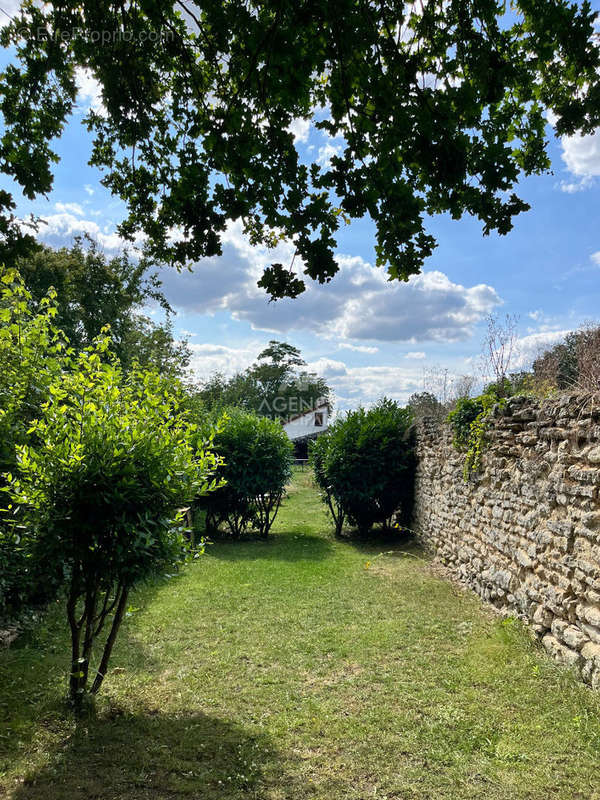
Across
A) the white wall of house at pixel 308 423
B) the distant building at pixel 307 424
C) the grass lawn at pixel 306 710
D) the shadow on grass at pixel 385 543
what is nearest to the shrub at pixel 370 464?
the shadow on grass at pixel 385 543

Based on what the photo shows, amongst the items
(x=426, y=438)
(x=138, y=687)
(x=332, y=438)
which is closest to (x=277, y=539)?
(x=332, y=438)

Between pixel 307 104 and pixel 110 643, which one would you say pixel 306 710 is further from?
pixel 307 104

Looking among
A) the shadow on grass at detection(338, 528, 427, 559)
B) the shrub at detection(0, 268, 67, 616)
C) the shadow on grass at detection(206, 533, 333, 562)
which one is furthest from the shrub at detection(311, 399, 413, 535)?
the shrub at detection(0, 268, 67, 616)

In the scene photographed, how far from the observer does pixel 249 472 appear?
34.0ft

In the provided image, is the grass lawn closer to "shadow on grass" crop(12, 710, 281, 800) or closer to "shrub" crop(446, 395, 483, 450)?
"shadow on grass" crop(12, 710, 281, 800)

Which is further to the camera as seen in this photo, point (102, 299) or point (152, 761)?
point (102, 299)

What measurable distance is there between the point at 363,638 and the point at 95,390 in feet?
11.6

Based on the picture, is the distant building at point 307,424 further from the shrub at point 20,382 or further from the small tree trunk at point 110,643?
the small tree trunk at point 110,643

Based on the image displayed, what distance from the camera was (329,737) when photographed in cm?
314

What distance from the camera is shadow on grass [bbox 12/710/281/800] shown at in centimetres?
257

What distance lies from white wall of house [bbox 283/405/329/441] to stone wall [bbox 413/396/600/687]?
90.5 feet

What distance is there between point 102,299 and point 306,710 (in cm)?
2097

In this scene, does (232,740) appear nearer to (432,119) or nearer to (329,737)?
(329,737)

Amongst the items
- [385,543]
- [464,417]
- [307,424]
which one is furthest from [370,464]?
[307,424]
